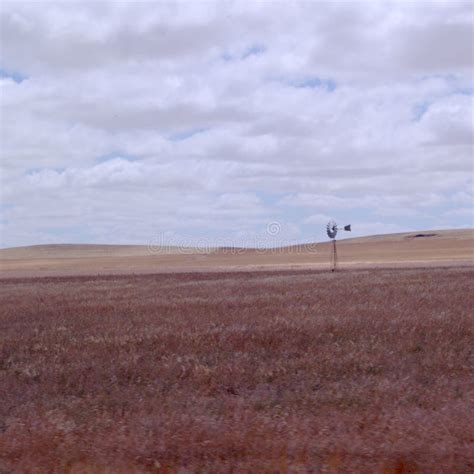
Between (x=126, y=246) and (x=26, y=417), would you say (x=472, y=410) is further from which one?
(x=126, y=246)

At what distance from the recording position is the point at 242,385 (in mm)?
12602

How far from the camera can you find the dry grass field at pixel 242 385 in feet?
26.9

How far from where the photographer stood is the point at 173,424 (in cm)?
952

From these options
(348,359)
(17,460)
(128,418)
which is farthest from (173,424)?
(348,359)

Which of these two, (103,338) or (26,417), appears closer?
(26,417)

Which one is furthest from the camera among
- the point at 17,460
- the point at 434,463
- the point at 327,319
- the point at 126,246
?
the point at 126,246

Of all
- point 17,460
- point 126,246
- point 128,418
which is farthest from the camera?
point 126,246

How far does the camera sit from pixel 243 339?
53.5 ft

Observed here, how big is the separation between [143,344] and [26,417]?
581cm

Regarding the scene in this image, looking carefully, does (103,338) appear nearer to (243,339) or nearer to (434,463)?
(243,339)

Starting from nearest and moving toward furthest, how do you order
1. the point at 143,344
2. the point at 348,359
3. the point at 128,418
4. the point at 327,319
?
the point at 128,418 → the point at 348,359 → the point at 143,344 → the point at 327,319

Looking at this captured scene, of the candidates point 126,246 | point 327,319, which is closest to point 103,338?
point 327,319

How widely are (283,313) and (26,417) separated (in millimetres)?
10437

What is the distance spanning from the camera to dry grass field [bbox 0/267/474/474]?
8188 mm
